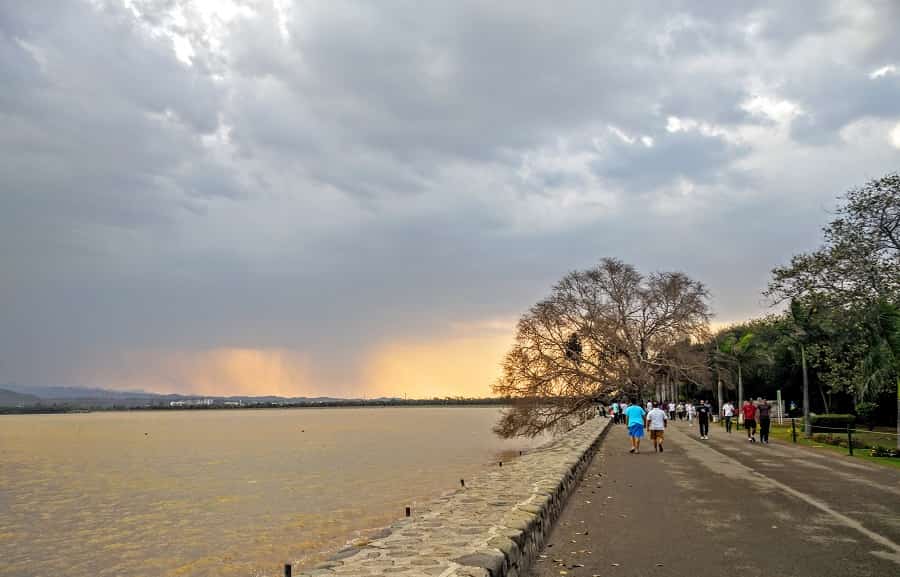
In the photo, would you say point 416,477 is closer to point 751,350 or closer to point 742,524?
point 742,524

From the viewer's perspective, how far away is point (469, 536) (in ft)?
26.6

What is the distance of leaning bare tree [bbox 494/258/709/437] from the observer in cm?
4647

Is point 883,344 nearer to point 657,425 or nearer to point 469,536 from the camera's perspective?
point 657,425

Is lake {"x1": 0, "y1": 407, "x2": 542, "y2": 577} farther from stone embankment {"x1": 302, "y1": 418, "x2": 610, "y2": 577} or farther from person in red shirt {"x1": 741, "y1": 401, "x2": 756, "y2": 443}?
Answer: person in red shirt {"x1": 741, "y1": 401, "x2": 756, "y2": 443}

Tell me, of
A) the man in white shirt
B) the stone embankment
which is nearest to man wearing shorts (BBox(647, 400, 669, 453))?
the man in white shirt

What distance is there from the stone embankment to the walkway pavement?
423 mm

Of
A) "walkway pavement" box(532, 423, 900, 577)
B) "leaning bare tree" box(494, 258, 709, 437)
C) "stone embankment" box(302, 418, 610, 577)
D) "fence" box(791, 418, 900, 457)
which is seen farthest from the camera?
"leaning bare tree" box(494, 258, 709, 437)

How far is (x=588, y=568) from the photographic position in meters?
8.13

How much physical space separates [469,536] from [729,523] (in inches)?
189

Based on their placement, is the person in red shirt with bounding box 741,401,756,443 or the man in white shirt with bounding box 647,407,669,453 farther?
the person in red shirt with bounding box 741,401,756,443

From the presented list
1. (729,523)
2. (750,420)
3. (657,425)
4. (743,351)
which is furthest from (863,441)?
(743,351)

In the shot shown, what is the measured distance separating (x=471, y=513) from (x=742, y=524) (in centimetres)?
412

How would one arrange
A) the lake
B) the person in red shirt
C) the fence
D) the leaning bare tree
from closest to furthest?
the lake, the fence, the person in red shirt, the leaning bare tree

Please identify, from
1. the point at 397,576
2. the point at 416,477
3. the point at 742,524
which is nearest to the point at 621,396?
the point at 416,477
